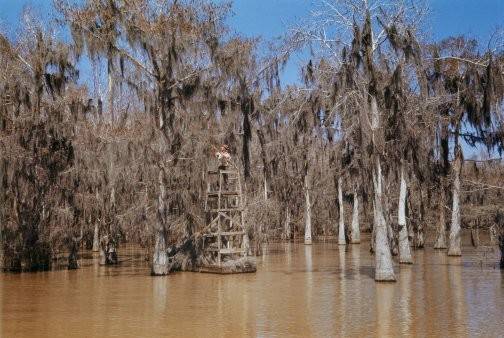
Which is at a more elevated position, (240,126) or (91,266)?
(240,126)

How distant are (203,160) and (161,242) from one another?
4.22 metres

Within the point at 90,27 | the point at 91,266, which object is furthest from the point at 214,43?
the point at 91,266

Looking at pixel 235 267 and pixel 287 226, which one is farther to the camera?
pixel 287 226

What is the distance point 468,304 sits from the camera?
15.3 metres

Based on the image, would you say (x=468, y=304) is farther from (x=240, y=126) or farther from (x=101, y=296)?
(x=240, y=126)

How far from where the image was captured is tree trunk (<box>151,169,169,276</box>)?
76.4 feet

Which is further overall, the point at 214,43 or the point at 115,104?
the point at 115,104

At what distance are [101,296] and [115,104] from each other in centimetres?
1461

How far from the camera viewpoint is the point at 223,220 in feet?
86.0

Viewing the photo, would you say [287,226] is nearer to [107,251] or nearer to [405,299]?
[107,251]

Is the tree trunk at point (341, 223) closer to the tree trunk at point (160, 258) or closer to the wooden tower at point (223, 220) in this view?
the wooden tower at point (223, 220)

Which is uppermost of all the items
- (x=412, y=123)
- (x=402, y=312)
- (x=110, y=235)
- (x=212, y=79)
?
(x=212, y=79)

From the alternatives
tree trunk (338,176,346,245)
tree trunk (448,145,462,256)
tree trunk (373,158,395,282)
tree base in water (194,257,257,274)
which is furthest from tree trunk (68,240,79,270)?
tree trunk (338,176,346,245)

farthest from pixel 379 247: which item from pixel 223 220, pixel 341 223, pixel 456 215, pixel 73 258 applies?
pixel 341 223
